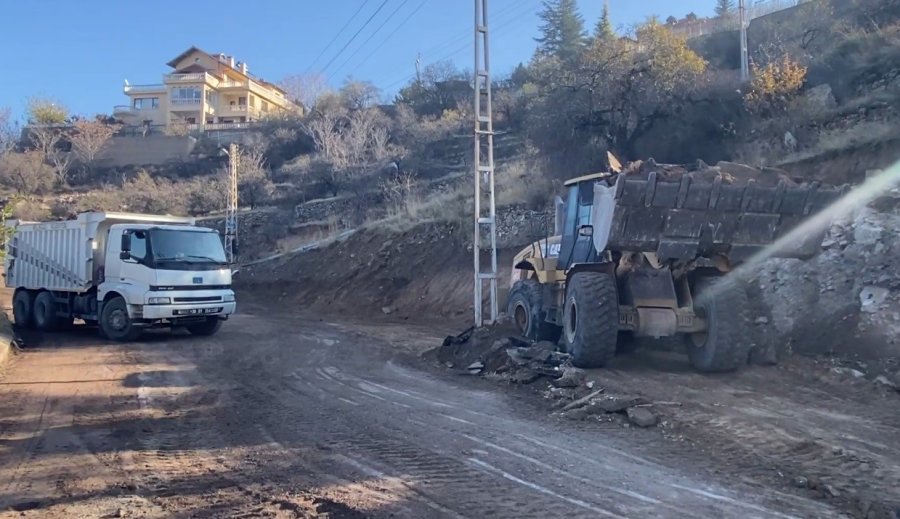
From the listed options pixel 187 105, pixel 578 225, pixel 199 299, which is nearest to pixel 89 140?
pixel 187 105

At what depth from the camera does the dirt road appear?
19.1ft

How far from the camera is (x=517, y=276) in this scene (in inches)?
652

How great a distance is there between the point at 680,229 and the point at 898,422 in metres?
3.62

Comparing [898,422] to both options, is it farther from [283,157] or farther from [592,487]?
[283,157]

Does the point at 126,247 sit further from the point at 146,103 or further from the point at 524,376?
the point at 146,103

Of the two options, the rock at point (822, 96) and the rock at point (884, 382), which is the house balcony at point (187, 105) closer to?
the rock at point (822, 96)

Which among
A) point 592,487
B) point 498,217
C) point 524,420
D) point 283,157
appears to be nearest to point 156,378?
point 524,420

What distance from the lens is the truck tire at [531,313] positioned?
14.1 meters

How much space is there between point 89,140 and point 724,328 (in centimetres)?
6443

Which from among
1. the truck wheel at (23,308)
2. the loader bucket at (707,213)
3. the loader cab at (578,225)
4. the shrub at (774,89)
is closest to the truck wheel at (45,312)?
the truck wheel at (23,308)

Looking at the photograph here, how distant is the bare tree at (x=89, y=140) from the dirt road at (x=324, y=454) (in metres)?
56.8

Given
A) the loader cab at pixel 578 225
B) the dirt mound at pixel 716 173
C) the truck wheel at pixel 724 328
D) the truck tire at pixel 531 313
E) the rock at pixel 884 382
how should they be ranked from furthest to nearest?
the truck tire at pixel 531 313 → the loader cab at pixel 578 225 → the truck wheel at pixel 724 328 → the dirt mound at pixel 716 173 → the rock at pixel 884 382

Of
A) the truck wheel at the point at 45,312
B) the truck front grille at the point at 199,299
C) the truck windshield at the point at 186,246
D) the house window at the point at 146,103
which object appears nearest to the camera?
the truck windshield at the point at 186,246

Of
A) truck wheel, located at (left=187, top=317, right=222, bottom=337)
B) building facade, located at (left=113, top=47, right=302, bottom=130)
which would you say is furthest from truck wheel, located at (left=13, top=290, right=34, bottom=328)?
building facade, located at (left=113, top=47, right=302, bottom=130)
